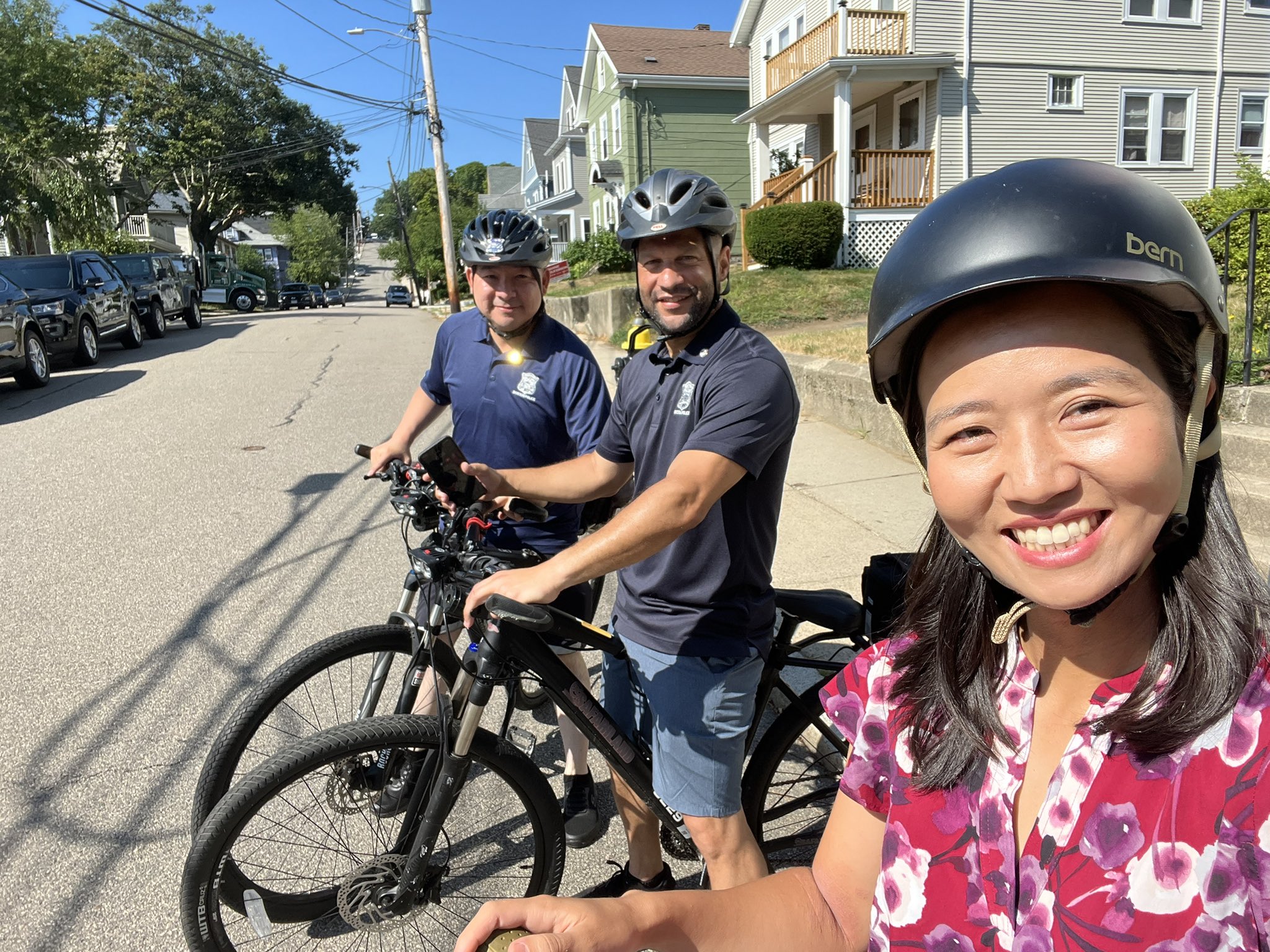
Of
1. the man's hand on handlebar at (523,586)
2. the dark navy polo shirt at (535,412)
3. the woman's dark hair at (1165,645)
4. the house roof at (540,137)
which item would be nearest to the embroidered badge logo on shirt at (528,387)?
the dark navy polo shirt at (535,412)

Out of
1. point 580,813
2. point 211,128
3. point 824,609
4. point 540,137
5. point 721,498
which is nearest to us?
point 721,498

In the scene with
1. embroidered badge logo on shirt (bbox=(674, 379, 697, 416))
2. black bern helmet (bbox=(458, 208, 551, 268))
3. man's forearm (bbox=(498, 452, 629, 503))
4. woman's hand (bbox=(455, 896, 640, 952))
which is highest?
black bern helmet (bbox=(458, 208, 551, 268))

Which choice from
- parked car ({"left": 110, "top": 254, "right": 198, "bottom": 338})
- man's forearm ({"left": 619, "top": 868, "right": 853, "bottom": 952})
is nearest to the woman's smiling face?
man's forearm ({"left": 619, "top": 868, "right": 853, "bottom": 952})

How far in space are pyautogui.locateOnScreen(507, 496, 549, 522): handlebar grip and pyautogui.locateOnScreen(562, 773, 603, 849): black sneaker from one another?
1002 mm

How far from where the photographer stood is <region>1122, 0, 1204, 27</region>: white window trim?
21.1m

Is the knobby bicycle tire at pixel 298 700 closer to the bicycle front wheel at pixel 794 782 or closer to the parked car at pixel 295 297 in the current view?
the bicycle front wheel at pixel 794 782

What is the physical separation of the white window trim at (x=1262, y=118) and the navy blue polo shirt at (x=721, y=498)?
2532 centimetres

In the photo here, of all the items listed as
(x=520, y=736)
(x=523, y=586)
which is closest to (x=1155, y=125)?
(x=520, y=736)

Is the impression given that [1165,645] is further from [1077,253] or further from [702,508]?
[702,508]

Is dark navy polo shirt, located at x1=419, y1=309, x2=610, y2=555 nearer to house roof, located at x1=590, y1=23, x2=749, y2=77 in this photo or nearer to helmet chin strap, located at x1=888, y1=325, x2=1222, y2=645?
helmet chin strap, located at x1=888, y1=325, x2=1222, y2=645

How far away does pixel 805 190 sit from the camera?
21.3m

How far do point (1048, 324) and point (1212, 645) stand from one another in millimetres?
430

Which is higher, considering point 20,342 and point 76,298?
point 76,298

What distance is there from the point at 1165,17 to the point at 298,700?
25707 mm
